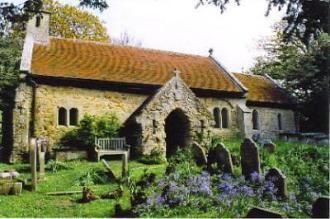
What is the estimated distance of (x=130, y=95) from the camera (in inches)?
795

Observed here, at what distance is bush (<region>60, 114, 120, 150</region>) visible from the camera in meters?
17.9

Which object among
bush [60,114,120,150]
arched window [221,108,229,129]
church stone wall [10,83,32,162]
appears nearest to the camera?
church stone wall [10,83,32,162]

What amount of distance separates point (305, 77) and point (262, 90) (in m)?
2.92

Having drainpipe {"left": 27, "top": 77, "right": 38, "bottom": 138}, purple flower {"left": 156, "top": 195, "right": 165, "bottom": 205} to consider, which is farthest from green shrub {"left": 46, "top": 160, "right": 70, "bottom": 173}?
purple flower {"left": 156, "top": 195, "right": 165, "bottom": 205}

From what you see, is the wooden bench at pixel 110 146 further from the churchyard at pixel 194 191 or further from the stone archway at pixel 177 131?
the churchyard at pixel 194 191

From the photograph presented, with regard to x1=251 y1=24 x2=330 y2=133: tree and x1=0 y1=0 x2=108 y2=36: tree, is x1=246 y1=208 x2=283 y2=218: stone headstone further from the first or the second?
x1=251 y1=24 x2=330 y2=133: tree

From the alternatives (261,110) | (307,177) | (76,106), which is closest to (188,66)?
(261,110)

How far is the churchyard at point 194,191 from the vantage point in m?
8.43

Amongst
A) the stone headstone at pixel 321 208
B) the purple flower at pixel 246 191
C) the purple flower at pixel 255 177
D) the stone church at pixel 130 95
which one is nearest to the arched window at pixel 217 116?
the stone church at pixel 130 95

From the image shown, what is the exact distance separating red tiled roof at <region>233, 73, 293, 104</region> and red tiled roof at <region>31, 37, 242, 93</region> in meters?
1.86

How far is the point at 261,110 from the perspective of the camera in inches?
957

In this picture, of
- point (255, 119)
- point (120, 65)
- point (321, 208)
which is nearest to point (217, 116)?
point (255, 119)

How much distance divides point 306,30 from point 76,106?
13.7 meters

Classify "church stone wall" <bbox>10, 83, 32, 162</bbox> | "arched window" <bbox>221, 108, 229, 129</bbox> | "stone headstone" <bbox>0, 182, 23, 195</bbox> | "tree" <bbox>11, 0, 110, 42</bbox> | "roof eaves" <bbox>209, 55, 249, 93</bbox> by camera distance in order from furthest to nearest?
"roof eaves" <bbox>209, 55, 249, 93</bbox> → "arched window" <bbox>221, 108, 229, 129</bbox> → "tree" <bbox>11, 0, 110, 42</bbox> → "church stone wall" <bbox>10, 83, 32, 162</bbox> → "stone headstone" <bbox>0, 182, 23, 195</bbox>
